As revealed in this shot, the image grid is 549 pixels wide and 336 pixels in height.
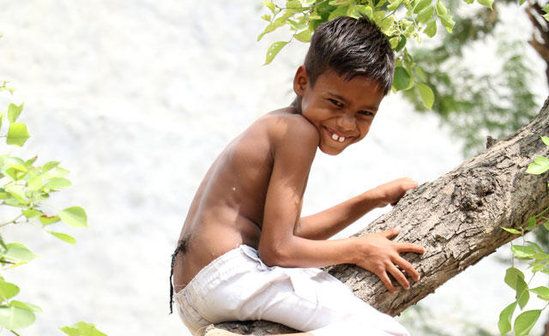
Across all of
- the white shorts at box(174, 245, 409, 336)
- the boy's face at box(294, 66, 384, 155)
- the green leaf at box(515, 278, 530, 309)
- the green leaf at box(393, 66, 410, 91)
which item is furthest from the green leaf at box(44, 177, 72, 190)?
the green leaf at box(393, 66, 410, 91)

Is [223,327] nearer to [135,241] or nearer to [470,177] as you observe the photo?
[470,177]

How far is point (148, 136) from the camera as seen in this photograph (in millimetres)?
6402

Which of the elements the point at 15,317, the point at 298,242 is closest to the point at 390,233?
the point at 298,242

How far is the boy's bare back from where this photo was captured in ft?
6.41

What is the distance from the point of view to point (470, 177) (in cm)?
200

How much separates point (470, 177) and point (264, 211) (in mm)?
428

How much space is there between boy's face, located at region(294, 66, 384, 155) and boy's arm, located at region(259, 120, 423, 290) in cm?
7

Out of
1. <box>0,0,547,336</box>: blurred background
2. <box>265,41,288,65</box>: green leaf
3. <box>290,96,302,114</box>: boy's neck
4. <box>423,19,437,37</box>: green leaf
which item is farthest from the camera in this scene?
<box>0,0,547,336</box>: blurred background

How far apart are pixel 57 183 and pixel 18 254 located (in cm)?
11

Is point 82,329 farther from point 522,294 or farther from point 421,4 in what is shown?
point 421,4

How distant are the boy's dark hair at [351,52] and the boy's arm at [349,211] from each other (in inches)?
9.9

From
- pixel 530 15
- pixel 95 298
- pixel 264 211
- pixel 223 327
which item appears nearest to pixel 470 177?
pixel 264 211

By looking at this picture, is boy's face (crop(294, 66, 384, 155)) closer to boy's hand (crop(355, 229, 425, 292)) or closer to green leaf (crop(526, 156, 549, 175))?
boy's hand (crop(355, 229, 425, 292))

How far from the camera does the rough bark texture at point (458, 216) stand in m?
1.94
